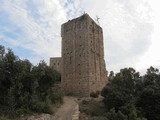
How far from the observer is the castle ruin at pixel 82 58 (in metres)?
33.6

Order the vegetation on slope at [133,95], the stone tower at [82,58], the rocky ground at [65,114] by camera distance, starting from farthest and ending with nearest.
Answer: the stone tower at [82,58], the vegetation on slope at [133,95], the rocky ground at [65,114]

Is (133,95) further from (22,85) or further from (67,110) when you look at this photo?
(22,85)

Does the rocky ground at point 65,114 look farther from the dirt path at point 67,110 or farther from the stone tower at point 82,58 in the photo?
the stone tower at point 82,58

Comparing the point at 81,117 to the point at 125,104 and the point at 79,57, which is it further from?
the point at 79,57

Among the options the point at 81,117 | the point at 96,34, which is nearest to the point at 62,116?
the point at 81,117

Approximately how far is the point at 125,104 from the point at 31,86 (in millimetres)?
9179

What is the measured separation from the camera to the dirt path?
79.7 ft

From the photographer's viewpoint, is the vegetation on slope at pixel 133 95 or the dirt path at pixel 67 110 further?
the vegetation on slope at pixel 133 95

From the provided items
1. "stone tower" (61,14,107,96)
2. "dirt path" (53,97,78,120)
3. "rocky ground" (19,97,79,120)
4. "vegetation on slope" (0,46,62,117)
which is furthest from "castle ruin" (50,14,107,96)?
"vegetation on slope" (0,46,62,117)

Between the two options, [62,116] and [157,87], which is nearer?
[62,116]

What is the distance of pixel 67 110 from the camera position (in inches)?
1033

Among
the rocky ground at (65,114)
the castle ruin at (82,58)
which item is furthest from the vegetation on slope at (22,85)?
the castle ruin at (82,58)

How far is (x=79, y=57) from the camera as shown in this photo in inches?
1359

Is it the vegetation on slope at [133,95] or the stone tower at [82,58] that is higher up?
the stone tower at [82,58]
